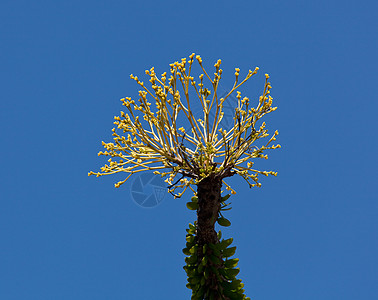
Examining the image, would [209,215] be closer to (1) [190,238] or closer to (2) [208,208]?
(2) [208,208]

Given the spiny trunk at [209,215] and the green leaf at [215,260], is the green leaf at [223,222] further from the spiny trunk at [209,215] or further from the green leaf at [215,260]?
the green leaf at [215,260]

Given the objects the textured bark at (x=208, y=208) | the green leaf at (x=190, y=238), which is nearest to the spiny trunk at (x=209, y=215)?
the textured bark at (x=208, y=208)

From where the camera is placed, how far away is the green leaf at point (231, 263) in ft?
23.1

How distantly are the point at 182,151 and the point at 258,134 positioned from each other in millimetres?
1139

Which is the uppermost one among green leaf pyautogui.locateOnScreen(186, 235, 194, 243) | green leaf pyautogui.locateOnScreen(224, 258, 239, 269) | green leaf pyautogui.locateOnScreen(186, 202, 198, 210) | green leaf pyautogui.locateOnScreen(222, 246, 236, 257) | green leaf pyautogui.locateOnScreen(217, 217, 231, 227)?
green leaf pyautogui.locateOnScreen(186, 202, 198, 210)

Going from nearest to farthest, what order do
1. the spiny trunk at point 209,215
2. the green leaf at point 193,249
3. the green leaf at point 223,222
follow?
the spiny trunk at point 209,215 < the green leaf at point 193,249 < the green leaf at point 223,222

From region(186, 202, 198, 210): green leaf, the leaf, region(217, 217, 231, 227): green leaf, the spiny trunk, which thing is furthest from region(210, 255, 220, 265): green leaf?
region(186, 202, 198, 210): green leaf

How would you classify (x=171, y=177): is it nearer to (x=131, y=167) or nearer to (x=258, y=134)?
(x=131, y=167)

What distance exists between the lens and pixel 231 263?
7070 mm

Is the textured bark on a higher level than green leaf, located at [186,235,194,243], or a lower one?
higher

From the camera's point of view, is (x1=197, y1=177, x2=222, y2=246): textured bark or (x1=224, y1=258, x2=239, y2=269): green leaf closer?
(x1=197, y1=177, x2=222, y2=246): textured bark

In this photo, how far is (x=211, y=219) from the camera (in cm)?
681

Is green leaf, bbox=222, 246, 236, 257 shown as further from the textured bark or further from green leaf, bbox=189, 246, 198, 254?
green leaf, bbox=189, 246, 198, 254

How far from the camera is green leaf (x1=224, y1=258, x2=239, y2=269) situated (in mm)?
7051
